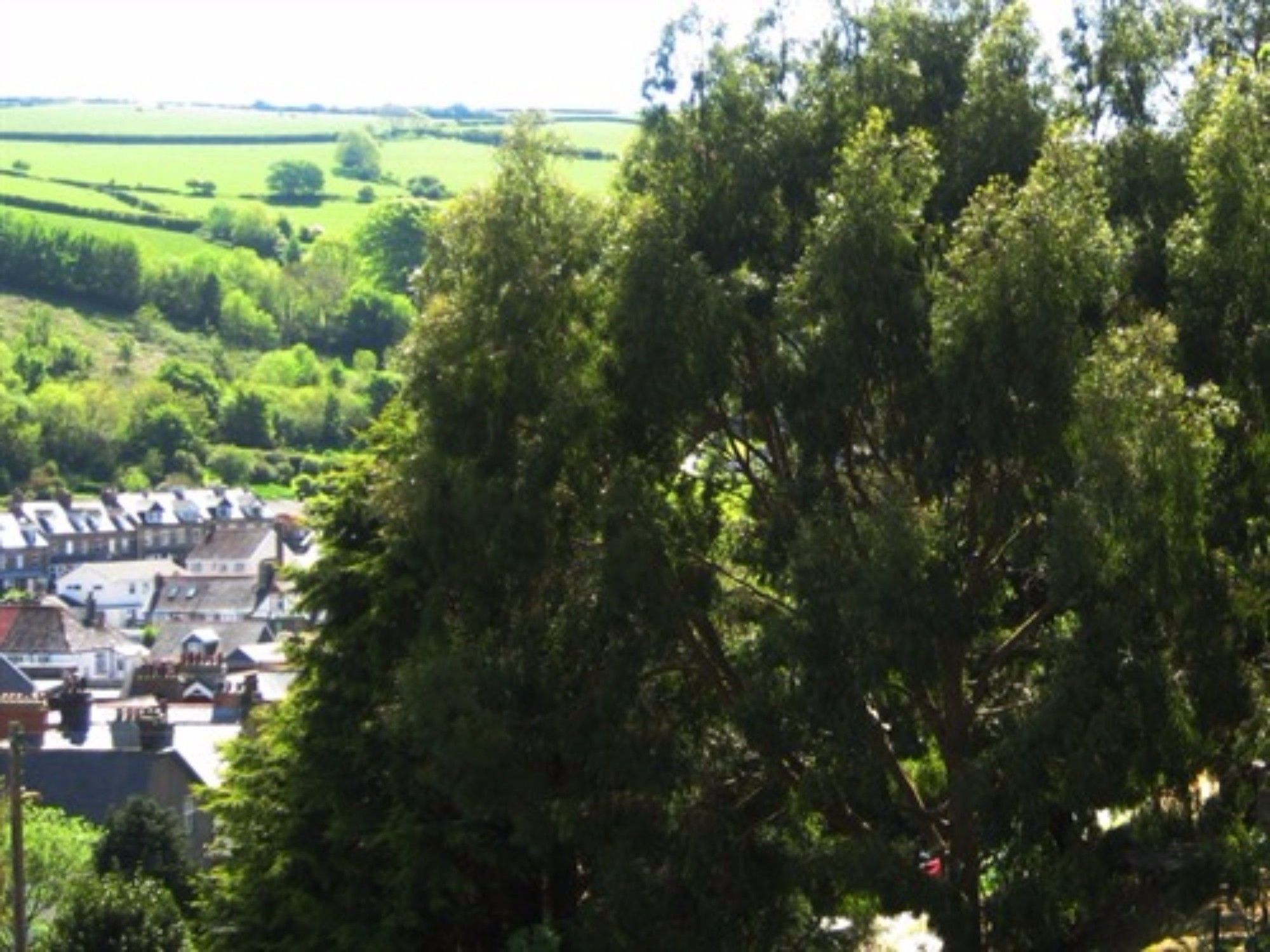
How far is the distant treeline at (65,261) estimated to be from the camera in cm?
17850

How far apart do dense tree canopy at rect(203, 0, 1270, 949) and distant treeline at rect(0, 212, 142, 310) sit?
16211 cm

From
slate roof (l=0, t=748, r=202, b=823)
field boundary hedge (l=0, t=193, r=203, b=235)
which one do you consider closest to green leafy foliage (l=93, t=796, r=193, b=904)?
slate roof (l=0, t=748, r=202, b=823)

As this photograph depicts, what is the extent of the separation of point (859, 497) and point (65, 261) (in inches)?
6556

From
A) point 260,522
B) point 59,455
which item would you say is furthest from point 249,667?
point 59,455

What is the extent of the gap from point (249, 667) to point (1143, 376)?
2412 inches

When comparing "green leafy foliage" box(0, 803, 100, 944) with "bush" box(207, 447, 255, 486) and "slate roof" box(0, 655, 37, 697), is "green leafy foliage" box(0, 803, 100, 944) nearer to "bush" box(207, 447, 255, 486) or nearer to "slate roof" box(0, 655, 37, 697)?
"slate roof" box(0, 655, 37, 697)

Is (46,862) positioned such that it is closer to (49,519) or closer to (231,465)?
(49,519)

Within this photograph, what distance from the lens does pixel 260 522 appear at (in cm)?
12638

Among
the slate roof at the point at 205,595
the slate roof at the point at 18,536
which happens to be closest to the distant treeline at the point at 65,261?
the slate roof at the point at 18,536

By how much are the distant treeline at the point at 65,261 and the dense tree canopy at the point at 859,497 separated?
162m

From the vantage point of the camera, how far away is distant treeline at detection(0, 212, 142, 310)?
17850cm

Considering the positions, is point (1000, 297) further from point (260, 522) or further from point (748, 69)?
point (260, 522)

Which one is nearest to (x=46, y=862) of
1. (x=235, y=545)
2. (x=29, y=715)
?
(x=29, y=715)

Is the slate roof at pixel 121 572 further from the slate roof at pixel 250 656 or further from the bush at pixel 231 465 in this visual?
the slate roof at pixel 250 656
